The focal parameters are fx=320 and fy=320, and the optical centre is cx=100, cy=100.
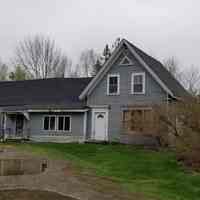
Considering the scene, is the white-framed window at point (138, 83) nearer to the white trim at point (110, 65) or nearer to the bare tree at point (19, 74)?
the white trim at point (110, 65)

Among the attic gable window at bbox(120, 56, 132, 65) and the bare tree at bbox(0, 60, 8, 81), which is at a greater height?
the bare tree at bbox(0, 60, 8, 81)

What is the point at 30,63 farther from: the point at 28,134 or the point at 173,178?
the point at 173,178

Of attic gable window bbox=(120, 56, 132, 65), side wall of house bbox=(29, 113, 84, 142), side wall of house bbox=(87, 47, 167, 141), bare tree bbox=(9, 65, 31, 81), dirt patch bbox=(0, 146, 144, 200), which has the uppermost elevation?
bare tree bbox=(9, 65, 31, 81)

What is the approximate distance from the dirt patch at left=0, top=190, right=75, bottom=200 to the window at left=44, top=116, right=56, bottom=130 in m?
16.1

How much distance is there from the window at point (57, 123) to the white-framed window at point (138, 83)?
5.17 metres

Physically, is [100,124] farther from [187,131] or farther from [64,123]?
[187,131]

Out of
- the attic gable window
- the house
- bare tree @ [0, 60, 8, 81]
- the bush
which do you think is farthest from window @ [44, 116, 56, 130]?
bare tree @ [0, 60, 8, 81]

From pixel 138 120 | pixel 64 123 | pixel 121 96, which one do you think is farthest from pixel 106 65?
pixel 64 123

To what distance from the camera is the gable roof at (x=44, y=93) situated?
23141mm

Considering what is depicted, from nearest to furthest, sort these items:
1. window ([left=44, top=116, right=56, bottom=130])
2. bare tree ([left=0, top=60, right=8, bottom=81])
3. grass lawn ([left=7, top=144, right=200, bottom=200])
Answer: grass lawn ([left=7, top=144, right=200, bottom=200]) → window ([left=44, top=116, right=56, bottom=130]) → bare tree ([left=0, top=60, right=8, bottom=81])

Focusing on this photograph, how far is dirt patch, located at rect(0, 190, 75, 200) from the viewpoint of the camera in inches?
256

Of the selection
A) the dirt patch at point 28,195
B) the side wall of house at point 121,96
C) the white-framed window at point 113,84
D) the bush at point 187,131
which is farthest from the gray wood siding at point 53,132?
the dirt patch at point 28,195

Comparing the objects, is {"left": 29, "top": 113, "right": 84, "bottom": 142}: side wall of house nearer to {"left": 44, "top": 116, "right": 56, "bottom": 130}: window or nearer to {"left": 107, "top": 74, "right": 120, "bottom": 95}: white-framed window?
{"left": 44, "top": 116, "right": 56, "bottom": 130}: window

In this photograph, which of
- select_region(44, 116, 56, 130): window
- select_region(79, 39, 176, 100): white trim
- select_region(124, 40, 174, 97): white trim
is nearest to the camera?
select_region(124, 40, 174, 97): white trim
